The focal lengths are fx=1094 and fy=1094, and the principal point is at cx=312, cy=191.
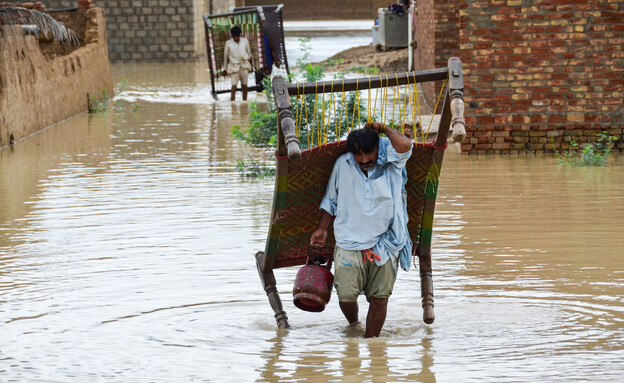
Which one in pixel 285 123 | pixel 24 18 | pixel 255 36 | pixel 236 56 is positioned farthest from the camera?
pixel 255 36

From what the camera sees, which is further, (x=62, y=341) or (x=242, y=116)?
(x=242, y=116)

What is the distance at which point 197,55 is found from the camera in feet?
97.3

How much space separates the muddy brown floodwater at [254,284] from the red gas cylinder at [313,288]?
19 cm

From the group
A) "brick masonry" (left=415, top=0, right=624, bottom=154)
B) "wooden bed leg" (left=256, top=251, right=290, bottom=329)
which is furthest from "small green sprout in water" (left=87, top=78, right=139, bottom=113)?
"wooden bed leg" (left=256, top=251, right=290, bottom=329)

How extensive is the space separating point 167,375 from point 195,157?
6.91 metres

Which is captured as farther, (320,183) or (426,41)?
(426,41)

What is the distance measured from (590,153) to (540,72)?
1163mm

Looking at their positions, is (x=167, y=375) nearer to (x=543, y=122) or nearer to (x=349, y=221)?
(x=349, y=221)

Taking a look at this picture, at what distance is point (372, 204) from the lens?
16.6 feet

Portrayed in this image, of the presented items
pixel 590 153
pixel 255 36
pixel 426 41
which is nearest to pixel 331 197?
pixel 590 153

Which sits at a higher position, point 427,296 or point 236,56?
point 236,56

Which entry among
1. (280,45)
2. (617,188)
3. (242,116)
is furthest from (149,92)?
(617,188)

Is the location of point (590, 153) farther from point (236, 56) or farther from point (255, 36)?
point (255, 36)

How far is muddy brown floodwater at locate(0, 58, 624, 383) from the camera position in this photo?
480cm
